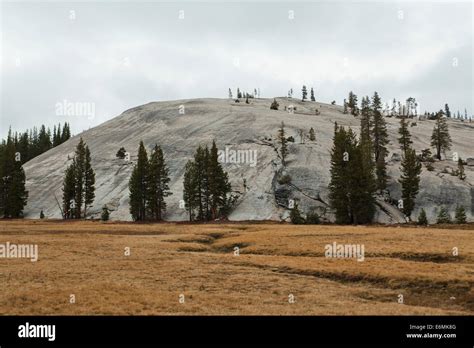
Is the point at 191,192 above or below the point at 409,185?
below

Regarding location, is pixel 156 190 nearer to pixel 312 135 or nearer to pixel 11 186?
pixel 11 186

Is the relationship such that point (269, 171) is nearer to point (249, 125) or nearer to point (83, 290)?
point (249, 125)

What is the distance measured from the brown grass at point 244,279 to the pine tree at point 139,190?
5307 centimetres

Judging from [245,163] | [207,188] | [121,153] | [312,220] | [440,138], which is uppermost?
[440,138]

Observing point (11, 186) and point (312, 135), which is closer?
point (11, 186)

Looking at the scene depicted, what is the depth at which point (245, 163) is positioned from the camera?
129 m

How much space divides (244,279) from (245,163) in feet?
314

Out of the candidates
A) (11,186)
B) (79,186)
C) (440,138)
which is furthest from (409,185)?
(11,186)

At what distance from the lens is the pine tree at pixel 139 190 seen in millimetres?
107750

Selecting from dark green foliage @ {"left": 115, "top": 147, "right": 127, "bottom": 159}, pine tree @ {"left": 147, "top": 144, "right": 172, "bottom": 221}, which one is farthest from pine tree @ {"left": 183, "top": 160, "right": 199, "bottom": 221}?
dark green foliage @ {"left": 115, "top": 147, "right": 127, "bottom": 159}

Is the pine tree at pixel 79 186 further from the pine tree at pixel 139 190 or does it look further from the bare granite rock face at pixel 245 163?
the pine tree at pixel 139 190

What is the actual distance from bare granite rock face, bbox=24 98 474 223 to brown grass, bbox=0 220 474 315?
Answer: 56.4 meters

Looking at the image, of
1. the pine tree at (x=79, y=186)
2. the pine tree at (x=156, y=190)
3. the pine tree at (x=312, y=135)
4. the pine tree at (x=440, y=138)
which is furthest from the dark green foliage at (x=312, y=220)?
the pine tree at (x=440, y=138)

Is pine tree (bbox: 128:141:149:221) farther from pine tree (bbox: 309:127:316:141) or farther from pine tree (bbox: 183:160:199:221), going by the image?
pine tree (bbox: 309:127:316:141)
